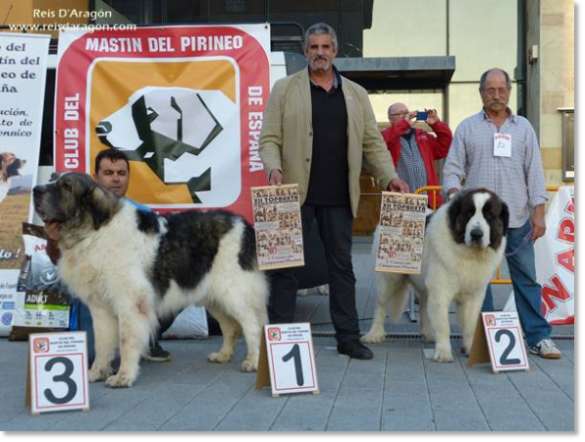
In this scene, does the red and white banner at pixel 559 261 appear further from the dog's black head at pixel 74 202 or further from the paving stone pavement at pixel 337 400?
the dog's black head at pixel 74 202

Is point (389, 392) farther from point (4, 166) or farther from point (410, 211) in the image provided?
point (4, 166)

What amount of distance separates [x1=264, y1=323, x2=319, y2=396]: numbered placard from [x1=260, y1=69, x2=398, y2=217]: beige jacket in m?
1.36

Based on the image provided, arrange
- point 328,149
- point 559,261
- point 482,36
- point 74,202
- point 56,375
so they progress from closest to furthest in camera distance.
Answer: point 56,375 < point 74,202 < point 328,149 < point 559,261 < point 482,36

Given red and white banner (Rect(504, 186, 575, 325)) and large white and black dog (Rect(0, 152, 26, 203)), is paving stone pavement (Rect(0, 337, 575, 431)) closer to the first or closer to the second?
red and white banner (Rect(504, 186, 575, 325))

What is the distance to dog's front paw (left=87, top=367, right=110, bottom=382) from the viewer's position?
525 centimetres

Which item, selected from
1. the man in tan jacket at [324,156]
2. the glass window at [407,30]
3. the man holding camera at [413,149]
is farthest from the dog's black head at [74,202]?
the glass window at [407,30]

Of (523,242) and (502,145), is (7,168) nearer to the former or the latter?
(502,145)

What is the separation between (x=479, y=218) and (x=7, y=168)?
178 inches

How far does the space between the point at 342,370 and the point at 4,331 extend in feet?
11.4

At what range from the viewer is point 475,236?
18.1 ft

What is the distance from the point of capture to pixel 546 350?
5941mm

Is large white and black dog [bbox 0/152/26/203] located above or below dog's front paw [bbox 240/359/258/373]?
above

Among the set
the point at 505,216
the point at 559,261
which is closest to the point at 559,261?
the point at 559,261

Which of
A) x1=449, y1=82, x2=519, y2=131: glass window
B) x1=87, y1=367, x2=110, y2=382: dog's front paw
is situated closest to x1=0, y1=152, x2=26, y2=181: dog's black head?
x1=87, y1=367, x2=110, y2=382: dog's front paw
